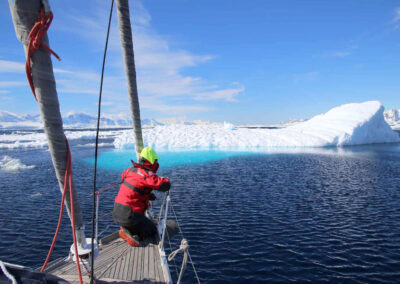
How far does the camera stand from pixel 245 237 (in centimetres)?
1043

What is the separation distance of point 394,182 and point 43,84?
24.1 metres

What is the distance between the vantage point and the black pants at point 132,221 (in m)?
5.39

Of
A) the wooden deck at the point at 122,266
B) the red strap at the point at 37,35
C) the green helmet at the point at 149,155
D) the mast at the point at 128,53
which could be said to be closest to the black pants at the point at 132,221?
the wooden deck at the point at 122,266

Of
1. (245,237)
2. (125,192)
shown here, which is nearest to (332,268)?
(245,237)

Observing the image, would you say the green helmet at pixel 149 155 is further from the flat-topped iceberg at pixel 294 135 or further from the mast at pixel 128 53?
the flat-topped iceberg at pixel 294 135

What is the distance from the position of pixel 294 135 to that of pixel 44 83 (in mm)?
50930

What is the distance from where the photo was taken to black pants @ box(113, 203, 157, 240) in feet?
17.7

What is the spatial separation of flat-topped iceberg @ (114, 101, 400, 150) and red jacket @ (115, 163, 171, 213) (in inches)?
1623

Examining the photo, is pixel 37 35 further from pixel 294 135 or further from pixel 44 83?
pixel 294 135

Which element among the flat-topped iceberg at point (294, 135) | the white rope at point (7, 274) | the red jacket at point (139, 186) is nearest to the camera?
the white rope at point (7, 274)

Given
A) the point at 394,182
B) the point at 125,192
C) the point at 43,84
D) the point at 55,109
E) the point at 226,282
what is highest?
the point at 43,84

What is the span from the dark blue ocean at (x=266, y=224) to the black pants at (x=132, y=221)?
245 centimetres

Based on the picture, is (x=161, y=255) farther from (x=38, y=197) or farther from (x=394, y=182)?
(x=394, y=182)

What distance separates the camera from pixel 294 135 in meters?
49.1
